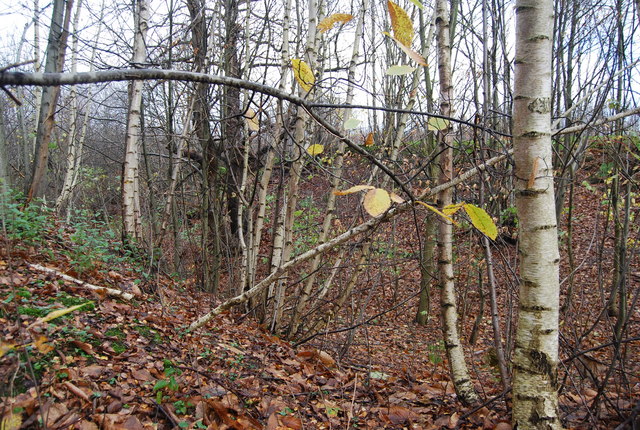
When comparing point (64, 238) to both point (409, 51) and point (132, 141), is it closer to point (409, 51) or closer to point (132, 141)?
point (132, 141)

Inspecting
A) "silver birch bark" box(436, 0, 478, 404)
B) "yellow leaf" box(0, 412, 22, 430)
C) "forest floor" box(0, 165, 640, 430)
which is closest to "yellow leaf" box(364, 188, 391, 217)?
"forest floor" box(0, 165, 640, 430)

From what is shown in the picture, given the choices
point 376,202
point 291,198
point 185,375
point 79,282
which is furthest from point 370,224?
point 79,282

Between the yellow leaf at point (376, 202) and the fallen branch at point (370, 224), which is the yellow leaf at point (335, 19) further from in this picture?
the fallen branch at point (370, 224)

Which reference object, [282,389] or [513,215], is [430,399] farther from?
[513,215]

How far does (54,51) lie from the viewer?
17.8 ft

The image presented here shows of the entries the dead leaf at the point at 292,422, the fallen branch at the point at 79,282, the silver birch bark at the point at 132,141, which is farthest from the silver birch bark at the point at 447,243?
the silver birch bark at the point at 132,141

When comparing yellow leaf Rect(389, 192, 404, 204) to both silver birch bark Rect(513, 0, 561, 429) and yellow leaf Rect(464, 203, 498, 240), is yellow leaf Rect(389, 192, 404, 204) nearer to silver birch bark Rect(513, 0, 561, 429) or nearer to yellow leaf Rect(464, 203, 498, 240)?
yellow leaf Rect(464, 203, 498, 240)

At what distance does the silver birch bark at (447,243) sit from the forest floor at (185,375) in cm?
18

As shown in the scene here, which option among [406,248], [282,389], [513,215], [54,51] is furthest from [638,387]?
[54,51]

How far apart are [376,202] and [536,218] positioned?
0.83 meters

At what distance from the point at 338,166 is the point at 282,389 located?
2506 mm

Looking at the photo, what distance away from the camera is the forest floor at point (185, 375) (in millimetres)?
2033

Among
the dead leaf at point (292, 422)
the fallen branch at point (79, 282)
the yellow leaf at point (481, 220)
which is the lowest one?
the dead leaf at point (292, 422)

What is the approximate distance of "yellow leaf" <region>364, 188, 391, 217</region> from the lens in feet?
4.26
